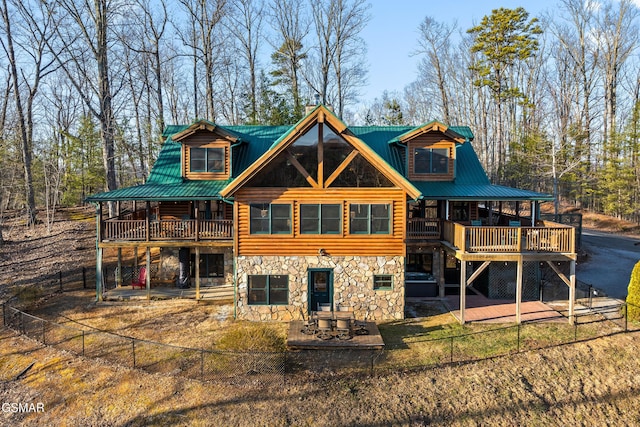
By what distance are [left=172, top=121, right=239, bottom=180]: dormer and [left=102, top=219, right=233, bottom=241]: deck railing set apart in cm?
264

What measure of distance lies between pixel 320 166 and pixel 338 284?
4.46 meters

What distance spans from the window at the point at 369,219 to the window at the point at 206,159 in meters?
7.13

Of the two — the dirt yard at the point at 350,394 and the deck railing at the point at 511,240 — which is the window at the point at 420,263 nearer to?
the deck railing at the point at 511,240

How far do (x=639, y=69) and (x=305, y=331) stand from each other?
4851 cm

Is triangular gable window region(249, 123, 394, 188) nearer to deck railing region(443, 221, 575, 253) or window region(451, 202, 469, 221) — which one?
deck railing region(443, 221, 575, 253)

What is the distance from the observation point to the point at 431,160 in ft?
57.5

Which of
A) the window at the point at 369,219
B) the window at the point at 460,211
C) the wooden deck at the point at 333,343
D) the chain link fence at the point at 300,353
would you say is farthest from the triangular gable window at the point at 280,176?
the window at the point at 460,211

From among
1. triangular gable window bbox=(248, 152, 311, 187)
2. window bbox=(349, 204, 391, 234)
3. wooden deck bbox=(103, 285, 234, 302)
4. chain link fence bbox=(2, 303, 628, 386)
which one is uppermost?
triangular gable window bbox=(248, 152, 311, 187)

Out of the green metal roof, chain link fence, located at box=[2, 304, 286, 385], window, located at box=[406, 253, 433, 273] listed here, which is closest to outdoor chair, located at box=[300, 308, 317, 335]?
chain link fence, located at box=[2, 304, 286, 385]

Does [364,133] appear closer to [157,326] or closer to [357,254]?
[357,254]

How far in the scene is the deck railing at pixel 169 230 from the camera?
51.8ft

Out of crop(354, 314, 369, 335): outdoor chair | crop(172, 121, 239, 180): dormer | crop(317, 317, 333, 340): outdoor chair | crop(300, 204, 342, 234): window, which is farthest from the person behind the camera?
crop(172, 121, 239, 180): dormer

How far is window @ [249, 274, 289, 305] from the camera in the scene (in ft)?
47.0

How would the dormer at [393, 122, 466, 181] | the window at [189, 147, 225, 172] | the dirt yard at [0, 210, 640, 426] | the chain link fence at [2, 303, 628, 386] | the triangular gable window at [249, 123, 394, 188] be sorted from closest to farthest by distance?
1. the dirt yard at [0, 210, 640, 426]
2. the chain link fence at [2, 303, 628, 386]
3. the triangular gable window at [249, 123, 394, 188]
4. the dormer at [393, 122, 466, 181]
5. the window at [189, 147, 225, 172]
